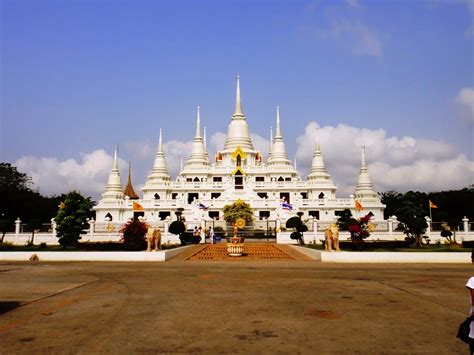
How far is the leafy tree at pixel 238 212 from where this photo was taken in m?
56.5

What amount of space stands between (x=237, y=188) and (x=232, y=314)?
55549mm

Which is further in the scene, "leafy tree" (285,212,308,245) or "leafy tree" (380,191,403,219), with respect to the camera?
"leafy tree" (380,191,403,219)

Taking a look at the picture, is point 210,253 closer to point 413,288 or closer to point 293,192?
point 413,288

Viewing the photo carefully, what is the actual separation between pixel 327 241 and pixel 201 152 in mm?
55040

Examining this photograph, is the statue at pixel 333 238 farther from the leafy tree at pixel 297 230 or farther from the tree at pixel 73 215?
the tree at pixel 73 215

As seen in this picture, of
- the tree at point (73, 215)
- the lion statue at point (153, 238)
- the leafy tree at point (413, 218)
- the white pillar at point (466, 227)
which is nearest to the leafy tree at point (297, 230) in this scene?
the leafy tree at point (413, 218)

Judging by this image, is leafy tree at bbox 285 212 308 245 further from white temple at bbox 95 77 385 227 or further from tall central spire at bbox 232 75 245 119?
tall central spire at bbox 232 75 245 119

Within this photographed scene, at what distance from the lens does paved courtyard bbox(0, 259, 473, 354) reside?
8.40m

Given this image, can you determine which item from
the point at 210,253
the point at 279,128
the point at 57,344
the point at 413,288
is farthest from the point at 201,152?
the point at 57,344

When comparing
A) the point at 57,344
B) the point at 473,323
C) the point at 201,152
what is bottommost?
the point at 57,344

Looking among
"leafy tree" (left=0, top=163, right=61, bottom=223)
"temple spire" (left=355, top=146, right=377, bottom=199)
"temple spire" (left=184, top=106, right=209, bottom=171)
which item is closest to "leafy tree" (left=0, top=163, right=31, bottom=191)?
"leafy tree" (left=0, top=163, right=61, bottom=223)

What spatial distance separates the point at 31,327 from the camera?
386 inches

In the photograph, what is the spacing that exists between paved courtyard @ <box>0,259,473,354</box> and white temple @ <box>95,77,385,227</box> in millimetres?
37968

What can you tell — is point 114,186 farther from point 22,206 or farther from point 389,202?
point 389,202
